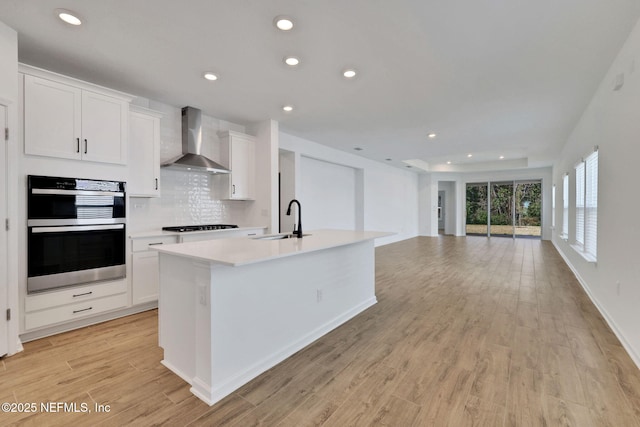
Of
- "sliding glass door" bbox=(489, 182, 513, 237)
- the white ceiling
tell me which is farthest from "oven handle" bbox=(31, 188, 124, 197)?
"sliding glass door" bbox=(489, 182, 513, 237)

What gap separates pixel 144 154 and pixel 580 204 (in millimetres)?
6403

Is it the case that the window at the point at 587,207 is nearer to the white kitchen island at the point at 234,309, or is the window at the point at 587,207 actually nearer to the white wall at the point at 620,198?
the white wall at the point at 620,198

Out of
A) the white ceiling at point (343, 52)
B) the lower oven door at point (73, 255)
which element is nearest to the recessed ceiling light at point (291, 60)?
the white ceiling at point (343, 52)

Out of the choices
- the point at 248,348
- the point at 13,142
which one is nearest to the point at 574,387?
the point at 248,348

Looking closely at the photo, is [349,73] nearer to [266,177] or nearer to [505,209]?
[266,177]

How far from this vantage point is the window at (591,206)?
3660 mm

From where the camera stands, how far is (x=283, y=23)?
2.33 metres

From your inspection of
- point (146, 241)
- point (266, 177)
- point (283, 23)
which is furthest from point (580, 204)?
point (146, 241)

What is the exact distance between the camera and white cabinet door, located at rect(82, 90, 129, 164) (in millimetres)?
2984

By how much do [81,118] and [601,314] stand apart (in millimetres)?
5961

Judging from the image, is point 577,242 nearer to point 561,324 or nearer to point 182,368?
point 561,324

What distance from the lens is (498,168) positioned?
1019cm

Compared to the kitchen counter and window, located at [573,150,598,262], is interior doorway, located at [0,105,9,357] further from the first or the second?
window, located at [573,150,598,262]

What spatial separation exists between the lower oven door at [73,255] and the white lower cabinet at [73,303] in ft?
0.26
